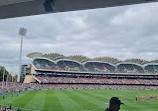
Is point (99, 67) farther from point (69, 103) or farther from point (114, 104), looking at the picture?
point (114, 104)

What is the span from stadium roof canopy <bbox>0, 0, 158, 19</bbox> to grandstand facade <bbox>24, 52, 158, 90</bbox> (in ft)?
174

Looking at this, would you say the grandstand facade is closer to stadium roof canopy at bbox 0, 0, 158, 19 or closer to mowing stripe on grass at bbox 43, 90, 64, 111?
mowing stripe on grass at bbox 43, 90, 64, 111

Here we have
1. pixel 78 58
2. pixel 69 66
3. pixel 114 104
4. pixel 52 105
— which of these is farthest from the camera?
pixel 78 58

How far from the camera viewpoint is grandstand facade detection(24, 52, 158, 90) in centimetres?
6038

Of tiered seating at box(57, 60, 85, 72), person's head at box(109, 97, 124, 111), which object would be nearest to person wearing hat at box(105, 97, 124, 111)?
person's head at box(109, 97, 124, 111)

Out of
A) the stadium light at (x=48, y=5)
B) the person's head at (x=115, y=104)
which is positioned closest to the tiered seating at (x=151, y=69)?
the stadium light at (x=48, y=5)

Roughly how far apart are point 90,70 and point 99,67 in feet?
23.6

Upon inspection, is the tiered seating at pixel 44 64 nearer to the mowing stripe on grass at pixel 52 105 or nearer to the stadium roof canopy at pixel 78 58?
the stadium roof canopy at pixel 78 58

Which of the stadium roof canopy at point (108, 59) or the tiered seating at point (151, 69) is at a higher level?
the stadium roof canopy at point (108, 59)

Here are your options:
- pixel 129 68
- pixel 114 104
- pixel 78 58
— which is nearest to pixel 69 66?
pixel 78 58

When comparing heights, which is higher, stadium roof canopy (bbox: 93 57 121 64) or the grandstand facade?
stadium roof canopy (bbox: 93 57 121 64)

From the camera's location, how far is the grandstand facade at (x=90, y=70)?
60375 millimetres

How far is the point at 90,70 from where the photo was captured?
2744 inches

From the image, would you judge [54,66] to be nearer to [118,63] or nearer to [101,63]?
[101,63]
